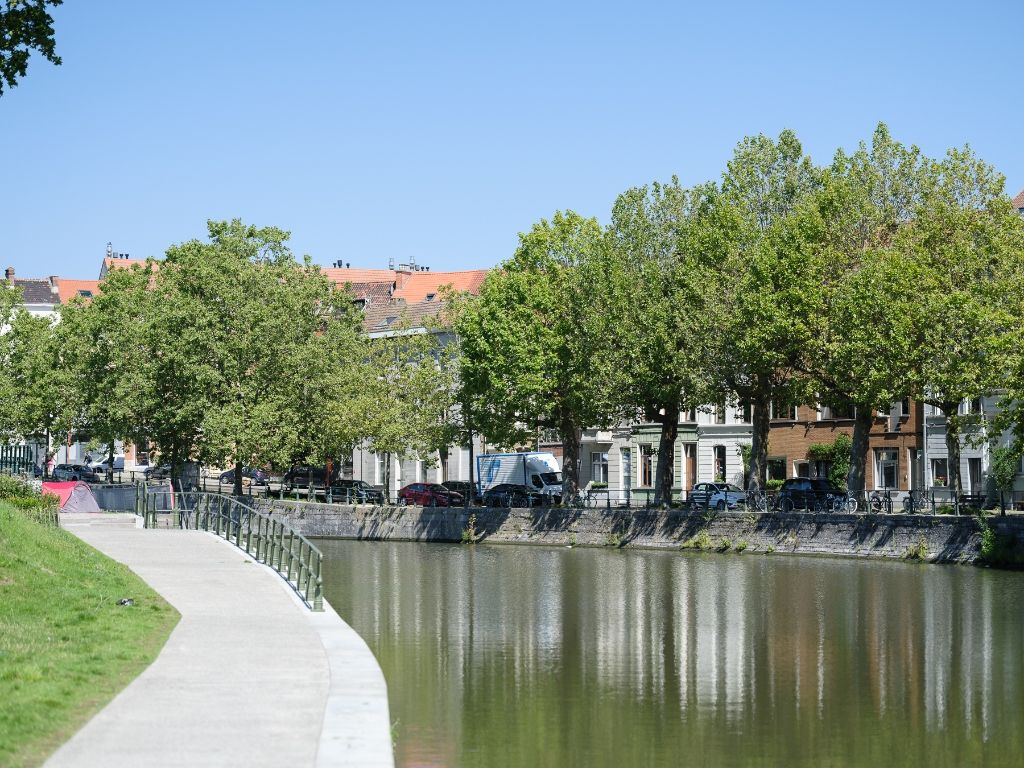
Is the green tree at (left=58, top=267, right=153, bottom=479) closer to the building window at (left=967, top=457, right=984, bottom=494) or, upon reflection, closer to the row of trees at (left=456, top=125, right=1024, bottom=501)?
the row of trees at (left=456, top=125, right=1024, bottom=501)

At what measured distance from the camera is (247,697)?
1516 centimetres

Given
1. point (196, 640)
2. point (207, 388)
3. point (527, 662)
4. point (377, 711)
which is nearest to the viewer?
point (377, 711)

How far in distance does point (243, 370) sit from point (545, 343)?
14.0 metres

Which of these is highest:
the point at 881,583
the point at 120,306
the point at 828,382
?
Answer: the point at 120,306

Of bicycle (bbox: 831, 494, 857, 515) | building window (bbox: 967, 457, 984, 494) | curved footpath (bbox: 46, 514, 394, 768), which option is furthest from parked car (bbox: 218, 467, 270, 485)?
curved footpath (bbox: 46, 514, 394, 768)

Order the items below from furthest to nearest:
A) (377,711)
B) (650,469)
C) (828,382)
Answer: (650,469), (828,382), (377,711)

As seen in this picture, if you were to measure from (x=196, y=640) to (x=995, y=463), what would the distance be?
157 feet

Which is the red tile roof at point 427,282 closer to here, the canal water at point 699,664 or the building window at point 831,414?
the building window at point 831,414

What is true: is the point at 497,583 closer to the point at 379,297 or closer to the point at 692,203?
the point at 692,203

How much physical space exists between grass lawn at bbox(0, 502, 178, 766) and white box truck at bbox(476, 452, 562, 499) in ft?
144

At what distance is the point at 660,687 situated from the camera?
71.2 feet

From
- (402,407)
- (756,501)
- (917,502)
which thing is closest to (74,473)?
(402,407)

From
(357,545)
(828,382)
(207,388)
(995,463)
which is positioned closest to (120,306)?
(207,388)

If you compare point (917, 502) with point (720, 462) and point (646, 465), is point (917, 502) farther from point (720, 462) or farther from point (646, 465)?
point (646, 465)
